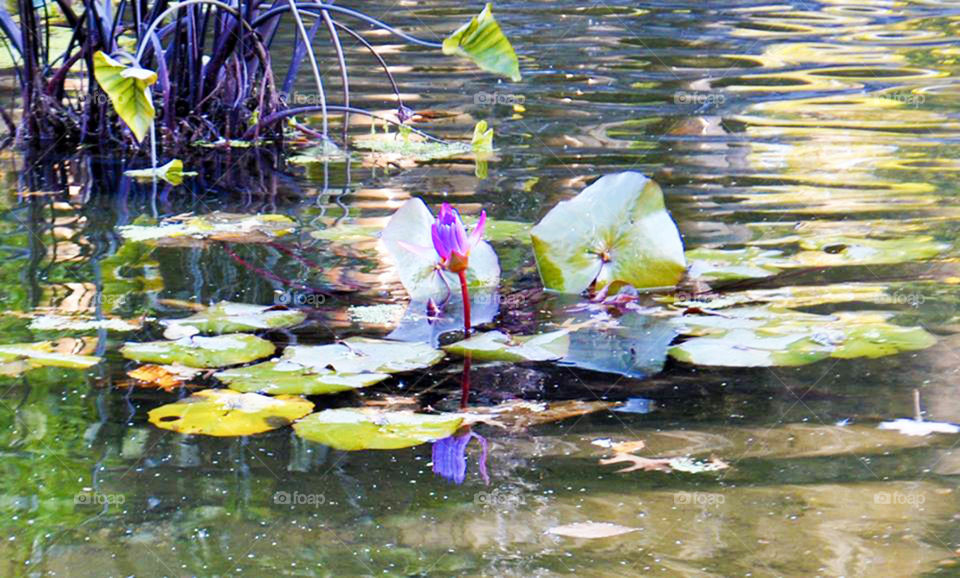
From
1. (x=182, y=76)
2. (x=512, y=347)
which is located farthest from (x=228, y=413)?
(x=182, y=76)

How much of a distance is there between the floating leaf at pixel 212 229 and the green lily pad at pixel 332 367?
86 cm

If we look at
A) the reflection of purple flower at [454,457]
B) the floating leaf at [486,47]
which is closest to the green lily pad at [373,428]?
the reflection of purple flower at [454,457]

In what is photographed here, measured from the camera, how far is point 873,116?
A: 13.3 ft

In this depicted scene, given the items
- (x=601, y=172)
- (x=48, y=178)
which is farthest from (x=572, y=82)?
(x=48, y=178)

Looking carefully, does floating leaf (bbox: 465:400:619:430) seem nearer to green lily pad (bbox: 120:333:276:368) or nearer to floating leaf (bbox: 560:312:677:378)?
floating leaf (bbox: 560:312:677:378)

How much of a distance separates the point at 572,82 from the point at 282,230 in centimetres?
238

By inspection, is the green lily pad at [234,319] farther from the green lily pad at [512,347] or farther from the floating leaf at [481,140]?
the floating leaf at [481,140]

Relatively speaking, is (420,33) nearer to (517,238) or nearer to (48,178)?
(48,178)

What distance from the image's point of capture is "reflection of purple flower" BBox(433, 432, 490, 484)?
151cm

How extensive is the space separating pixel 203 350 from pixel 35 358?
263 millimetres

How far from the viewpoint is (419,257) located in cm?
218

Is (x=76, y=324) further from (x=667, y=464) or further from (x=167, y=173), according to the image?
(x=167, y=173)

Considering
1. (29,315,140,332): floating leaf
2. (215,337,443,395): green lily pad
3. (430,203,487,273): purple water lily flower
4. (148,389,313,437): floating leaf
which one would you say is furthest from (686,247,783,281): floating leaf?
(29,315,140,332): floating leaf

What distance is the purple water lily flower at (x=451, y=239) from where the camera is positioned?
198cm
